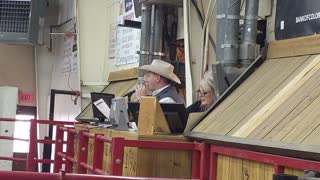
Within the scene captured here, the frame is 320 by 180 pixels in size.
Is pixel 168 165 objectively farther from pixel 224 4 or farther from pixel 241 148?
pixel 224 4

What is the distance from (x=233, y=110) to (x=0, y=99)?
488cm

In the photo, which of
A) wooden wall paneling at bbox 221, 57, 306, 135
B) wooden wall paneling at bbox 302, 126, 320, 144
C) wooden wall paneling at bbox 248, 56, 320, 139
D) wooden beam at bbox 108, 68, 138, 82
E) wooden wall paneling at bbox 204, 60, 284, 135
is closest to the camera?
wooden wall paneling at bbox 302, 126, 320, 144

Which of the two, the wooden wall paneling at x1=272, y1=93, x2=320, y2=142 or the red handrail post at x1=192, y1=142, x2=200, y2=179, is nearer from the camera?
the wooden wall paneling at x1=272, y1=93, x2=320, y2=142

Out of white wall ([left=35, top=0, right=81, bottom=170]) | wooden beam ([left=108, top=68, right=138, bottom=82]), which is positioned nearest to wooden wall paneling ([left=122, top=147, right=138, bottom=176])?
wooden beam ([left=108, top=68, right=138, bottom=82])

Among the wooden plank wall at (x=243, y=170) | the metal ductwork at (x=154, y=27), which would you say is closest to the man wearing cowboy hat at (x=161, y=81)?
the metal ductwork at (x=154, y=27)

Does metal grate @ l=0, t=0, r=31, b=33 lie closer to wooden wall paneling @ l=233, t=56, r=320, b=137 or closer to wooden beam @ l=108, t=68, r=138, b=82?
wooden beam @ l=108, t=68, r=138, b=82

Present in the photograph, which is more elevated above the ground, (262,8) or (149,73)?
(262,8)

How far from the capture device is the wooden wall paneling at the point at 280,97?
2.41 meters

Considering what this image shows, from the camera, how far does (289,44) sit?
109 inches

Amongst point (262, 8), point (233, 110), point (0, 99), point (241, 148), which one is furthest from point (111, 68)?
point (241, 148)

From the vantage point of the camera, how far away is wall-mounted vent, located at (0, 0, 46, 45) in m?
7.01

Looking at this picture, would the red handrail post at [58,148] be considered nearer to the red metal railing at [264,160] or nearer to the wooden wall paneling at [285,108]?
the red metal railing at [264,160]

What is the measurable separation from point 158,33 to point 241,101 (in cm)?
177

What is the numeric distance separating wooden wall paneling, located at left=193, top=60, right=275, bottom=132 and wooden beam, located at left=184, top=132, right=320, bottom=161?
10 centimetres
